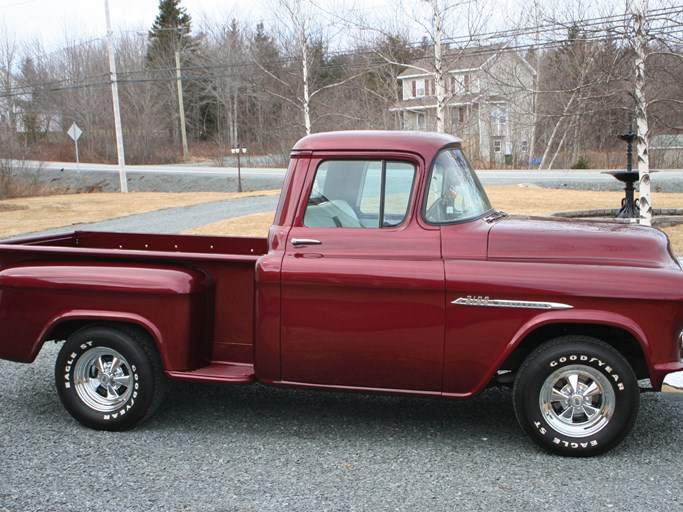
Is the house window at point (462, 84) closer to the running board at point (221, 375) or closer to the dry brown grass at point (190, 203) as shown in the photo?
the dry brown grass at point (190, 203)

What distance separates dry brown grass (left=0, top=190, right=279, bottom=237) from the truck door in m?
15.0

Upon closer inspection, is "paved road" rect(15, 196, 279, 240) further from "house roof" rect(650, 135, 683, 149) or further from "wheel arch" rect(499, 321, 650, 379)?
"house roof" rect(650, 135, 683, 149)

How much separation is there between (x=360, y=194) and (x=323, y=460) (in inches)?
62.8

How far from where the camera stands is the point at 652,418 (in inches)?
193

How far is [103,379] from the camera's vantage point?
487 centimetres

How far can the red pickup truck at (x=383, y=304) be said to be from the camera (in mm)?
4203

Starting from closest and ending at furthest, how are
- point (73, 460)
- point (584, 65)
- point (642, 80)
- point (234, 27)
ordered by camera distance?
point (73, 460), point (642, 80), point (584, 65), point (234, 27)

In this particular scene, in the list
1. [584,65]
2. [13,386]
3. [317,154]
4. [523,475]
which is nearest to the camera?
[523,475]

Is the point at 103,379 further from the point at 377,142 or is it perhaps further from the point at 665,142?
the point at 665,142

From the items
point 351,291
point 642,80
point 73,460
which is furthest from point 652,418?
point 642,80

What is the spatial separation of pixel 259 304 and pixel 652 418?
8.66 ft

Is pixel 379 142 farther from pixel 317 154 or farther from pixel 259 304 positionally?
pixel 259 304

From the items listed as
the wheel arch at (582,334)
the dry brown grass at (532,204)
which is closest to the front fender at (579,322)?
the wheel arch at (582,334)

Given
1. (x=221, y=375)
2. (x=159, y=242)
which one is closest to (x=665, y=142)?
(x=159, y=242)
